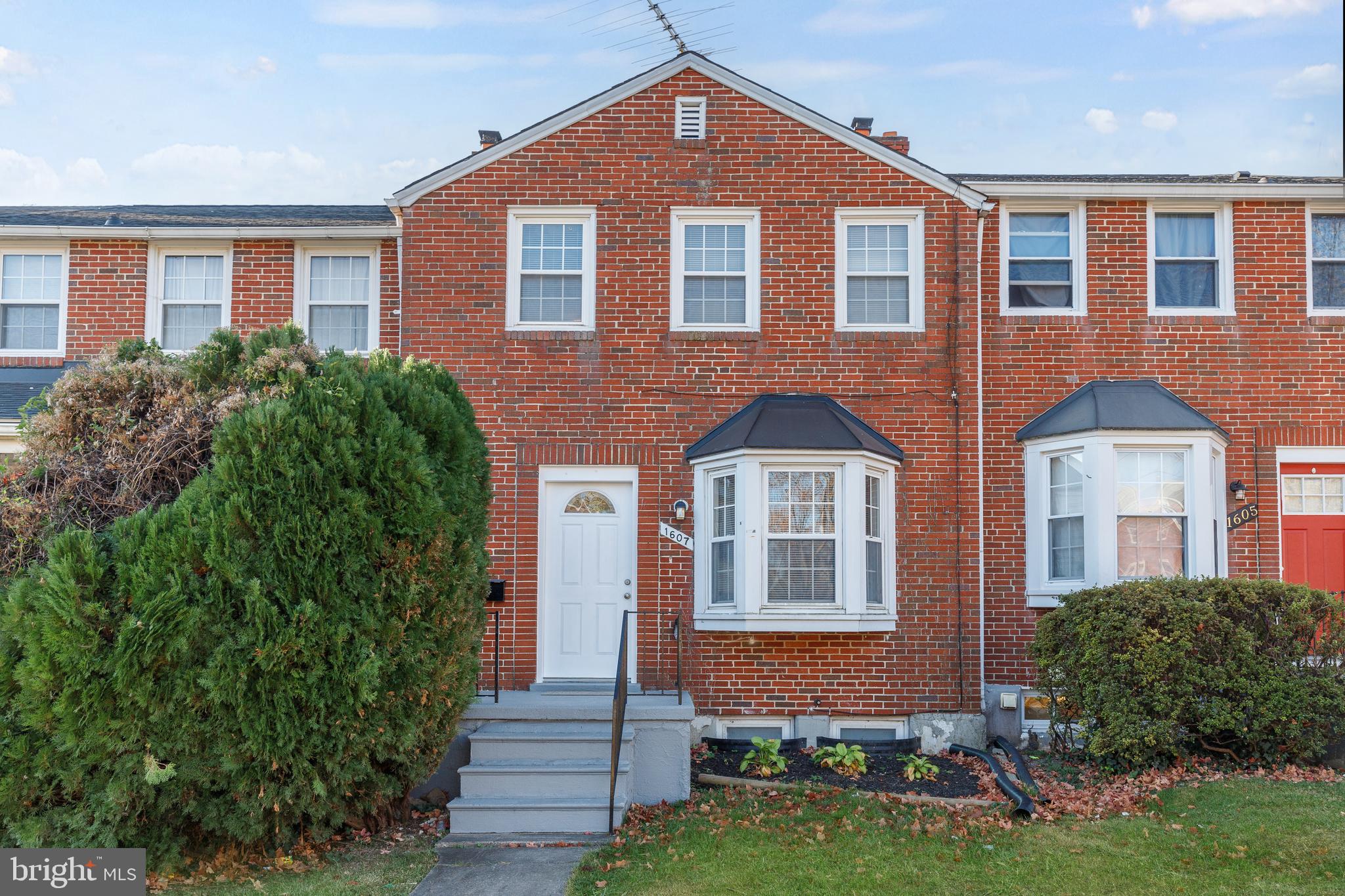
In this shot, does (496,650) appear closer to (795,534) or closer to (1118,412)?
(795,534)

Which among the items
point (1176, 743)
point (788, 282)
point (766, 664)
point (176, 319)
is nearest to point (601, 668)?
point (766, 664)

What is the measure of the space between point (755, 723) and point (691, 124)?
19.4 ft

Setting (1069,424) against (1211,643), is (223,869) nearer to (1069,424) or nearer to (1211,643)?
(1211,643)

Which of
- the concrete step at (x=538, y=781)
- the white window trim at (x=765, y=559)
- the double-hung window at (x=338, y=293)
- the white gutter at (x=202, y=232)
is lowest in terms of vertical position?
the concrete step at (x=538, y=781)

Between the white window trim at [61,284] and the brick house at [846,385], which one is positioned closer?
the brick house at [846,385]

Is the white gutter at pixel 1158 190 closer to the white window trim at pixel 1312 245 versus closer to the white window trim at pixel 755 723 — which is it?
the white window trim at pixel 1312 245

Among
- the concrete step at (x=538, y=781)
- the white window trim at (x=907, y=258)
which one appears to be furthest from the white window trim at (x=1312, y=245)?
the concrete step at (x=538, y=781)

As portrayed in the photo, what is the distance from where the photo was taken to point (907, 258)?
455 inches

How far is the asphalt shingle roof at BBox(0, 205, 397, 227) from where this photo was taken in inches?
477

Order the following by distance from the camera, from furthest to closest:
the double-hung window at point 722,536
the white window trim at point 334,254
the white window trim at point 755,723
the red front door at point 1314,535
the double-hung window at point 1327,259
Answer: the white window trim at point 334,254, the double-hung window at point 1327,259, the red front door at point 1314,535, the white window trim at point 755,723, the double-hung window at point 722,536

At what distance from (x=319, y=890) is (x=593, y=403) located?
5.64 m

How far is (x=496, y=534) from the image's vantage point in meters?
11.1

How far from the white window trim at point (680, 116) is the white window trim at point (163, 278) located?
4.87 m

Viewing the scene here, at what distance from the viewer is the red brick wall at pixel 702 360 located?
11.0 metres
